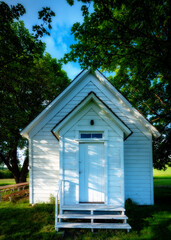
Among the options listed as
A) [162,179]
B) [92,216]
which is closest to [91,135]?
[92,216]

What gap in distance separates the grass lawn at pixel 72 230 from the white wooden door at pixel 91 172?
1.12m

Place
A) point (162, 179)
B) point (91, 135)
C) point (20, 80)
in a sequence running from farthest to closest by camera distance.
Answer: point (162, 179), point (20, 80), point (91, 135)

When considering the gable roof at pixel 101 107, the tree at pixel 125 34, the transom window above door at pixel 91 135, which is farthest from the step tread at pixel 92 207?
the tree at pixel 125 34

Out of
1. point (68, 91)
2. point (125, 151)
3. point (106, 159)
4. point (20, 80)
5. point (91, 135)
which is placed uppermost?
point (20, 80)

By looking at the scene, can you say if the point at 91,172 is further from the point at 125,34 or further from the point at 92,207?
the point at 125,34

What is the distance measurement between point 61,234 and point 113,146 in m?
3.38

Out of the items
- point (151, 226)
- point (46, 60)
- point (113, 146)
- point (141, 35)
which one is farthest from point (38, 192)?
point (46, 60)

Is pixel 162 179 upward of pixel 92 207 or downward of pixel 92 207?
downward

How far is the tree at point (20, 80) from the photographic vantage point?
6704 millimetres

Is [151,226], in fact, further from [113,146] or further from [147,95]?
[147,95]

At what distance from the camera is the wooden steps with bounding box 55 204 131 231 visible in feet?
15.6

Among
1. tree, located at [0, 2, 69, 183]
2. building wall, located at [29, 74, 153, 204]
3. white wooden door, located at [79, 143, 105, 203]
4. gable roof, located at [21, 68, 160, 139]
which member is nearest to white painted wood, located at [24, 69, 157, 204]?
building wall, located at [29, 74, 153, 204]

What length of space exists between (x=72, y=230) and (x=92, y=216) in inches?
31.7

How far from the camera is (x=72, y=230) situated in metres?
4.94
